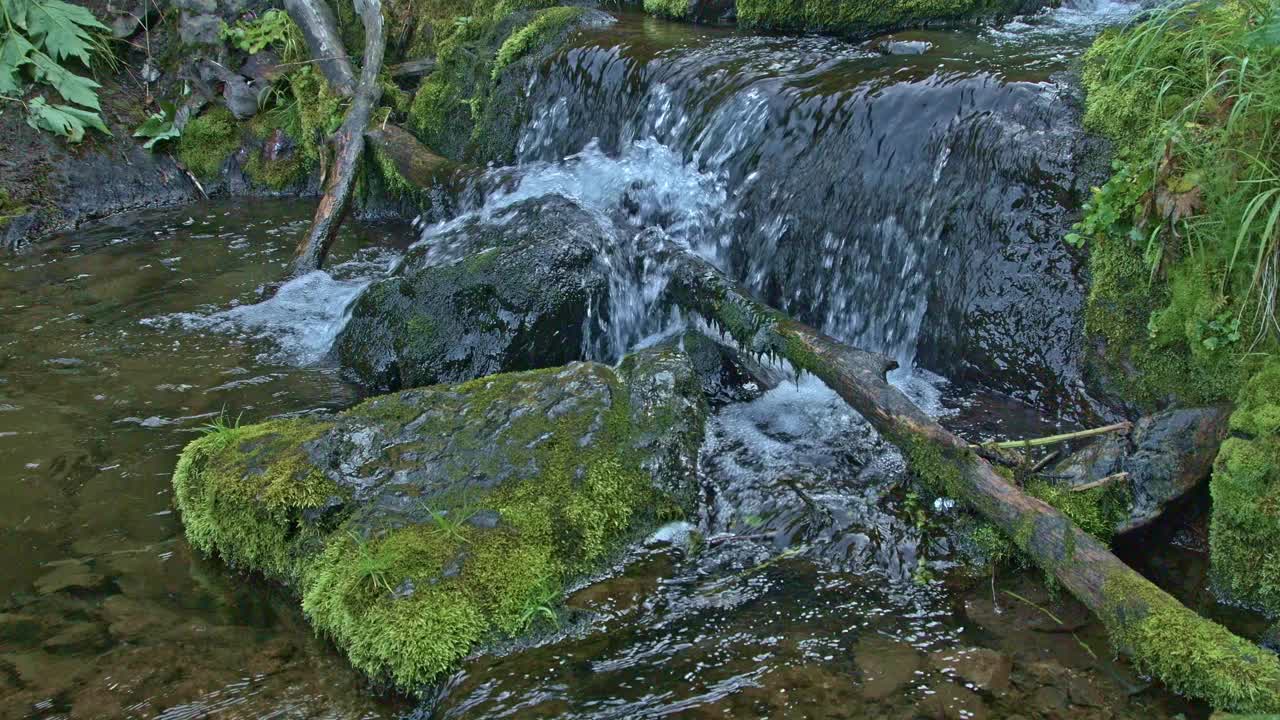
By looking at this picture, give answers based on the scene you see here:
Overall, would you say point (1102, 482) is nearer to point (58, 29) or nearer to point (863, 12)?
point (863, 12)

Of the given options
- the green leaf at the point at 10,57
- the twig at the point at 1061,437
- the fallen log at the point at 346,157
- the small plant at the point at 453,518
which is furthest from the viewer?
the green leaf at the point at 10,57

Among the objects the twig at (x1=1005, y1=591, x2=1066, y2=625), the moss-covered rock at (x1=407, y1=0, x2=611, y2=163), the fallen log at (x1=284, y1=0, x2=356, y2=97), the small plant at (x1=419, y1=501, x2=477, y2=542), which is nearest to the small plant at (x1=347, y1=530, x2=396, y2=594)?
the small plant at (x1=419, y1=501, x2=477, y2=542)

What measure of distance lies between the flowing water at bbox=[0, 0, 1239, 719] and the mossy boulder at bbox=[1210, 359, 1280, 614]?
61 centimetres

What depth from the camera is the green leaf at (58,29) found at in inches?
347

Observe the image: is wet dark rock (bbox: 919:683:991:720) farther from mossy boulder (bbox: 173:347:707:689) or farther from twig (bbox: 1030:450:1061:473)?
mossy boulder (bbox: 173:347:707:689)

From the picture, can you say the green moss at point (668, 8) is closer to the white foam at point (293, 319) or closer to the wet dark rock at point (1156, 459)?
the white foam at point (293, 319)

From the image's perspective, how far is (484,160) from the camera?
836 centimetres

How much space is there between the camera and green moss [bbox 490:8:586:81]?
8.38m

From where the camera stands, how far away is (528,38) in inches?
331

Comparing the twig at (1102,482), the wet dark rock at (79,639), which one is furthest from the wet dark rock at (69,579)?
the twig at (1102,482)

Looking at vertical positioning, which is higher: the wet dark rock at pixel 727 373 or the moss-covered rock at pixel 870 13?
the moss-covered rock at pixel 870 13

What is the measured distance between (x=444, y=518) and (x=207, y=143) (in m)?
6.95

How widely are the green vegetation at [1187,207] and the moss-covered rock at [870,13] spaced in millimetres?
3218

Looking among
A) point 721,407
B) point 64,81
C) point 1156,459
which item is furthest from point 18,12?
point 1156,459
